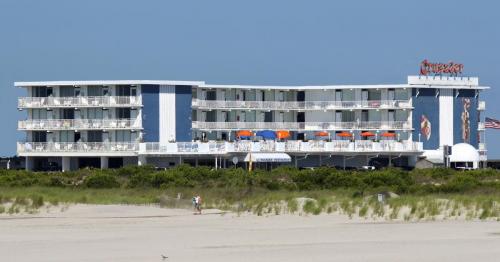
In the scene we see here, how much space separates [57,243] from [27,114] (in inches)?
3076

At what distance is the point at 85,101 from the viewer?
102 m

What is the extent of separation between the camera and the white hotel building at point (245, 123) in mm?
100250

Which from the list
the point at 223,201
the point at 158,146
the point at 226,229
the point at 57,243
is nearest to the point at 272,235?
the point at 226,229

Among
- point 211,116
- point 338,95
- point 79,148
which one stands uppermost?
point 338,95

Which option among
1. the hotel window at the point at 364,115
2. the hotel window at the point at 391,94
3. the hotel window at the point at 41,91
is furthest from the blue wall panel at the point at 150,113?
the hotel window at the point at 391,94

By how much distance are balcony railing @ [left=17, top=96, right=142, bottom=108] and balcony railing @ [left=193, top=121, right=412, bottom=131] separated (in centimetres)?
812

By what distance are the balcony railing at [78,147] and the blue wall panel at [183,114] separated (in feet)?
14.4

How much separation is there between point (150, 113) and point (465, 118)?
31.1m

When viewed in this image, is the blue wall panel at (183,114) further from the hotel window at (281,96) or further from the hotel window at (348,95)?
the hotel window at (348,95)

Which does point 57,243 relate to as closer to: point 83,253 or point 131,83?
point 83,253

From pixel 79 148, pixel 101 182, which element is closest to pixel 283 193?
pixel 101 182

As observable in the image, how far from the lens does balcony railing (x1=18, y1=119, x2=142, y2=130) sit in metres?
101

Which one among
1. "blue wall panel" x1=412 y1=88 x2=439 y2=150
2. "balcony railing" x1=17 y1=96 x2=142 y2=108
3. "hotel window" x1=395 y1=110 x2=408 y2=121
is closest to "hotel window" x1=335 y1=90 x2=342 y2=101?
"hotel window" x1=395 y1=110 x2=408 y2=121

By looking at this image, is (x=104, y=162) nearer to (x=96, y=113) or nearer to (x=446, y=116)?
(x=96, y=113)
